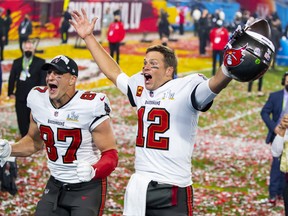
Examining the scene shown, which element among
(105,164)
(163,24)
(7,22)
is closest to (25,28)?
(7,22)

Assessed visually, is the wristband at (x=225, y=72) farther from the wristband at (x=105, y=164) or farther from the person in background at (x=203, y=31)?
the person in background at (x=203, y=31)

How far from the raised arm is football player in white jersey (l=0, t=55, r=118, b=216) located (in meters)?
0.36

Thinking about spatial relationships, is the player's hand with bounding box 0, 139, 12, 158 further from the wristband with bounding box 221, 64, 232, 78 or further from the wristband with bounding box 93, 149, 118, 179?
the wristband with bounding box 221, 64, 232, 78

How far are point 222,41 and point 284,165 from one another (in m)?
20.1

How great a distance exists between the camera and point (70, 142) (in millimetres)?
7305

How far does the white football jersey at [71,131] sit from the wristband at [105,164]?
228 mm

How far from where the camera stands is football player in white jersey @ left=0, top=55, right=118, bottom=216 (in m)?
7.24

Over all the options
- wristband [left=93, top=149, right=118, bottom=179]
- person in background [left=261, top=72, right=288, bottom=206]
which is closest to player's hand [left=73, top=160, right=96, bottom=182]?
wristband [left=93, top=149, right=118, bottom=179]

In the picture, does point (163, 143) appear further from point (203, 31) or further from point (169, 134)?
point (203, 31)

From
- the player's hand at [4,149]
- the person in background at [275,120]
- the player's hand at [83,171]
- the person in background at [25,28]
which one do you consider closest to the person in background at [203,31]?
the person in background at [25,28]

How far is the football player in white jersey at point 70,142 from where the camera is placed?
285 inches

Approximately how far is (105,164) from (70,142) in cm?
45

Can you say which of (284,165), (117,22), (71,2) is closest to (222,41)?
(117,22)

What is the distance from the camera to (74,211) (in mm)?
7203
